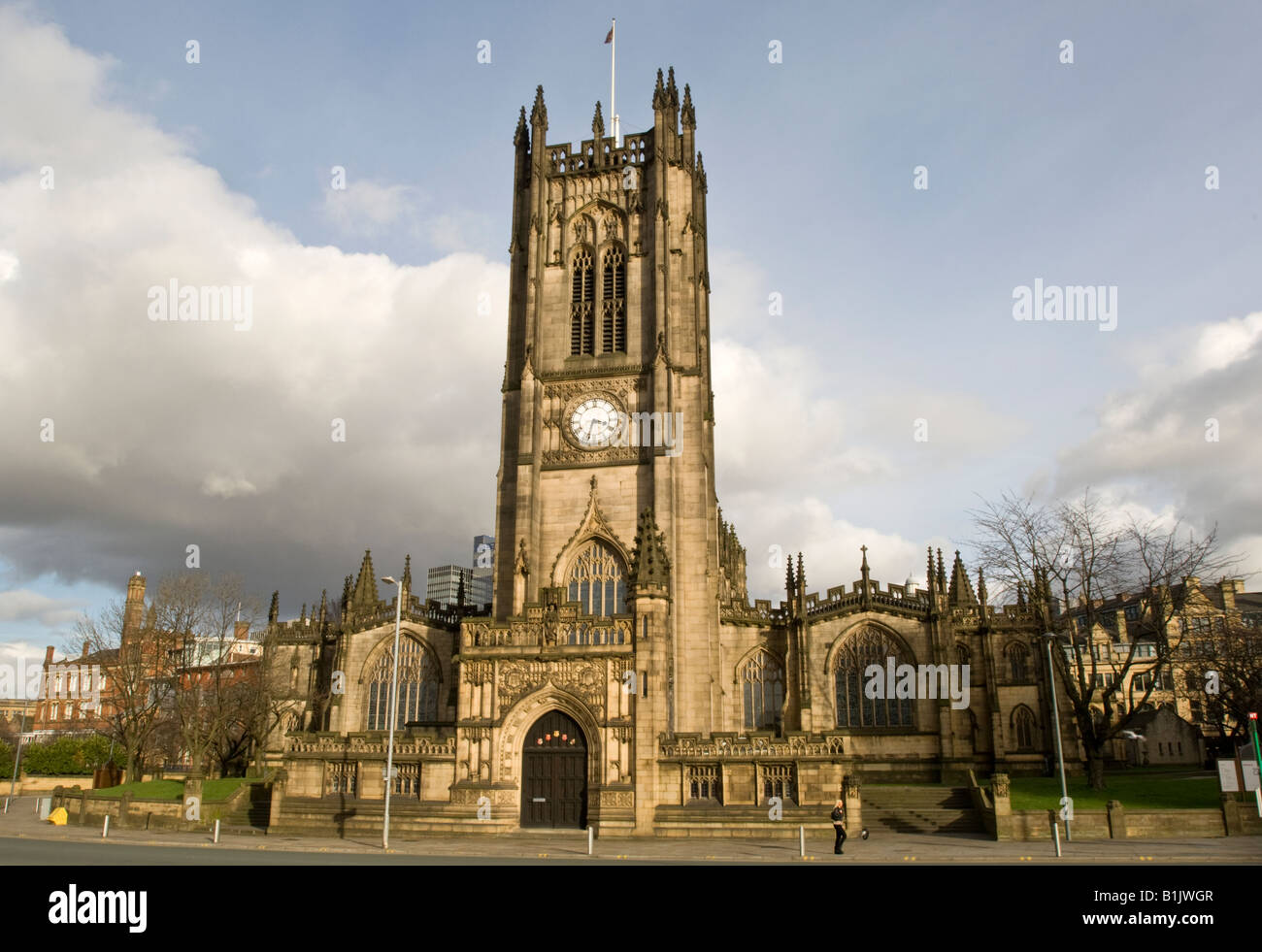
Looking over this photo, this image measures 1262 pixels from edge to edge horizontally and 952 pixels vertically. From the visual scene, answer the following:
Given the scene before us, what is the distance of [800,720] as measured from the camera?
46000 millimetres

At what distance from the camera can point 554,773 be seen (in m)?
33.8

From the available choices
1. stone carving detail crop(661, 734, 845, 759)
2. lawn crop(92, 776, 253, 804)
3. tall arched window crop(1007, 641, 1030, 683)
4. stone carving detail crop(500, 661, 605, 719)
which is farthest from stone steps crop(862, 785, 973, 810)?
lawn crop(92, 776, 253, 804)

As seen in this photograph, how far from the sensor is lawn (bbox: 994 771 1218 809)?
3331cm

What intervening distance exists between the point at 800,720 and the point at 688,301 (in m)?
22.2

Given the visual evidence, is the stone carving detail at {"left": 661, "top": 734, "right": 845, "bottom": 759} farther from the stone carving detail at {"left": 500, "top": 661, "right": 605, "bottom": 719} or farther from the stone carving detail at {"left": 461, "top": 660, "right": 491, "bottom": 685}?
the stone carving detail at {"left": 461, "top": 660, "right": 491, "bottom": 685}

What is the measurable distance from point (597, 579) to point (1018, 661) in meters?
21.6

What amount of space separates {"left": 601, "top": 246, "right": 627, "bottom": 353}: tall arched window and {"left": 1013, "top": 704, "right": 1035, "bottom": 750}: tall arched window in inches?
1060

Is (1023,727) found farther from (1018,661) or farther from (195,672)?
(195,672)

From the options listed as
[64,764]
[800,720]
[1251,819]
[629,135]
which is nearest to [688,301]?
[629,135]

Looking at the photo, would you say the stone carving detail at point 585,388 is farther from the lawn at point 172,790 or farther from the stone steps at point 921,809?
the lawn at point 172,790

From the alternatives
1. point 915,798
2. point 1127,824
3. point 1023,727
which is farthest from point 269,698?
point 1127,824

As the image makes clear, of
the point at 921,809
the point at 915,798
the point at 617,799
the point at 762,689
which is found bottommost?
the point at 921,809

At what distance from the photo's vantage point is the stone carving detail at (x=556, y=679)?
33688mm
